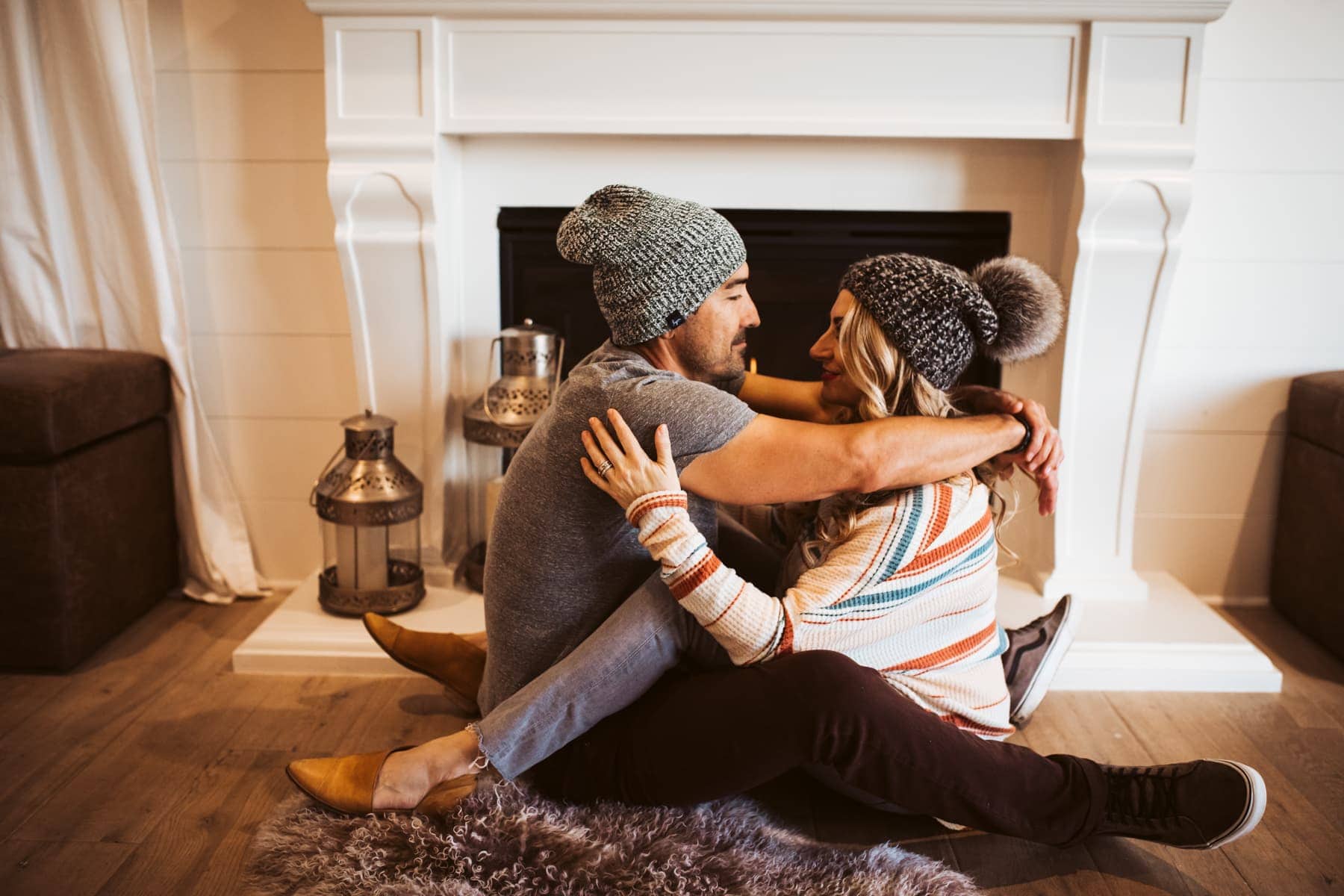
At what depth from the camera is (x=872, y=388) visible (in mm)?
1637

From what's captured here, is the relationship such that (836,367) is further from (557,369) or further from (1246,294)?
(1246,294)

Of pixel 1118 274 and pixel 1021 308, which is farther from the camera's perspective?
pixel 1118 274

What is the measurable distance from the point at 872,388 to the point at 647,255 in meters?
0.37

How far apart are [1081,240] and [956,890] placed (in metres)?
1.30

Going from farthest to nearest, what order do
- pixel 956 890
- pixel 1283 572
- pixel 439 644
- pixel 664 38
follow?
pixel 1283 572 → pixel 664 38 → pixel 439 644 → pixel 956 890

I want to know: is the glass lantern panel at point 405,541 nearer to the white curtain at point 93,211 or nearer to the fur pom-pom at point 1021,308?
the white curtain at point 93,211

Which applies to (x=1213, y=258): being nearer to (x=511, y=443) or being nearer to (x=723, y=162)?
(x=723, y=162)

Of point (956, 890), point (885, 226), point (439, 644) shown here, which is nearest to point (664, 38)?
point (885, 226)

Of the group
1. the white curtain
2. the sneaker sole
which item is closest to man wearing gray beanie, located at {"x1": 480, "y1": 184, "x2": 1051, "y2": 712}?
the sneaker sole

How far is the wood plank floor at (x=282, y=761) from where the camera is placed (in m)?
1.58

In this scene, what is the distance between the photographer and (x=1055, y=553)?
2391mm

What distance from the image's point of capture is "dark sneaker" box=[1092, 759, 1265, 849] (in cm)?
153

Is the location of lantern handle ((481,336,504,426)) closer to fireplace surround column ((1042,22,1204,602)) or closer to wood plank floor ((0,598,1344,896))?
wood plank floor ((0,598,1344,896))

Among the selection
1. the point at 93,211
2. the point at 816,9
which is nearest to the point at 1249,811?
the point at 816,9
